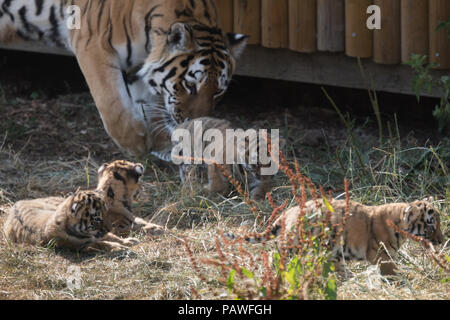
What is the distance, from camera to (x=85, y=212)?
435 cm

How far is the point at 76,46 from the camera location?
19.7 ft

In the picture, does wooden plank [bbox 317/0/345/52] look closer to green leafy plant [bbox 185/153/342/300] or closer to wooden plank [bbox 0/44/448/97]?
wooden plank [bbox 0/44/448/97]

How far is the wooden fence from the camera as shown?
6086 millimetres

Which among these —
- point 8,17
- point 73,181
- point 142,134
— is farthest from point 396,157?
point 8,17

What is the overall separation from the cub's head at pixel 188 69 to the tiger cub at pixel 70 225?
4.84 ft

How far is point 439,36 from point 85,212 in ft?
10.6

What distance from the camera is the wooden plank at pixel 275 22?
22.7 ft

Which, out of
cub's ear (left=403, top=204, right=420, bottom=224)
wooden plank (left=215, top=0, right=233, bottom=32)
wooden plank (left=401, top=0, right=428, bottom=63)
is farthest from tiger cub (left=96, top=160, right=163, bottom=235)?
wooden plank (left=215, top=0, right=233, bottom=32)

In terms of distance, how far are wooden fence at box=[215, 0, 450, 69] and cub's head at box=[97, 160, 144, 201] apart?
8.20 ft

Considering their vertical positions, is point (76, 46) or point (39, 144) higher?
point (76, 46)

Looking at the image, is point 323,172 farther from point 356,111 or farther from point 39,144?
point 39,144

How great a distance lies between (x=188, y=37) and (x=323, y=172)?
55.5 inches

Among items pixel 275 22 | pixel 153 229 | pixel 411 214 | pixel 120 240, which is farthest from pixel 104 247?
pixel 275 22

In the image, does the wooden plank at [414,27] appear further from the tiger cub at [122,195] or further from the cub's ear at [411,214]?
the cub's ear at [411,214]
